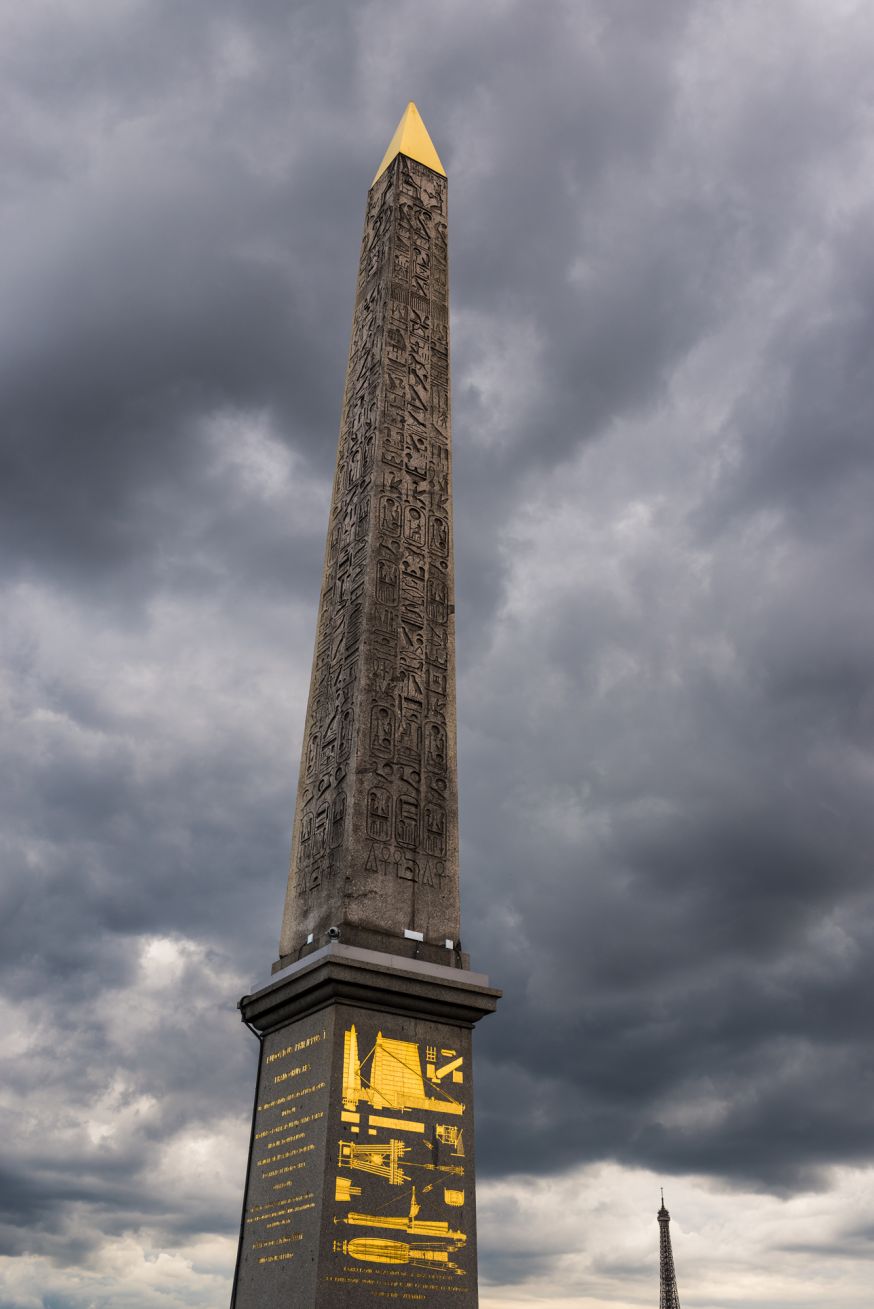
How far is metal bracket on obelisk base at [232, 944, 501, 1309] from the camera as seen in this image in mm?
12086

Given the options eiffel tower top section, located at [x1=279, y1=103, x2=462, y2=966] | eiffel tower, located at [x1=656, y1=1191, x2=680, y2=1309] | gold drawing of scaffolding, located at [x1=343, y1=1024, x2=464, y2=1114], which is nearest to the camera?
gold drawing of scaffolding, located at [x1=343, y1=1024, x2=464, y2=1114]

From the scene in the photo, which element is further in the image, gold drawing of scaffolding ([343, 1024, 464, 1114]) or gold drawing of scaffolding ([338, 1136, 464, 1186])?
gold drawing of scaffolding ([343, 1024, 464, 1114])

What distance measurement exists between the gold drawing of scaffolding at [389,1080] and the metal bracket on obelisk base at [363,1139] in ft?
0.04

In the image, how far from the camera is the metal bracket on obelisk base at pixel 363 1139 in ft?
39.7

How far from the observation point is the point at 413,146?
2025 cm

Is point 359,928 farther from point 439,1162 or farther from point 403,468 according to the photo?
point 403,468

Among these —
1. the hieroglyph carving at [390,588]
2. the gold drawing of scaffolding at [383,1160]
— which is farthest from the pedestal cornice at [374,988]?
the gold drawing of scaffolding at [383,1160]

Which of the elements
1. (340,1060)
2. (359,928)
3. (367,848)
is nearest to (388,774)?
(367,848)

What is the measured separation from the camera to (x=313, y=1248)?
39.1ft

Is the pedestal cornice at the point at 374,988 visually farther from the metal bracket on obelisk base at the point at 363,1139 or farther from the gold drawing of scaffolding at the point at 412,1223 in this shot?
the gold drawing of scaffolding at the point at 412,1223

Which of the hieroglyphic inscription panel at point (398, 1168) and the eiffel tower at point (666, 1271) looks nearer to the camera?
the hieroglyphic inscription panel at point (398, 1168)

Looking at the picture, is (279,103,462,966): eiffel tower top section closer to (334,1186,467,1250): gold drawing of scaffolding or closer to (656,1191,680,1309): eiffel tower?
(334,1186,467,1250): gold drawing of scaffolding

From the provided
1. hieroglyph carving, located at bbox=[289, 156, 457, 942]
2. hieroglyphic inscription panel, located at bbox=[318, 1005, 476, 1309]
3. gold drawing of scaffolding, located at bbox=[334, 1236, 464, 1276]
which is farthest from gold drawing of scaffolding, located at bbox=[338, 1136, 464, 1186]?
hieroglyph carving, located at bbox=[289, 156, 457, 942]

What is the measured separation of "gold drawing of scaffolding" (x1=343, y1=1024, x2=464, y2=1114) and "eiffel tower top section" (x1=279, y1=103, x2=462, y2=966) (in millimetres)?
992
